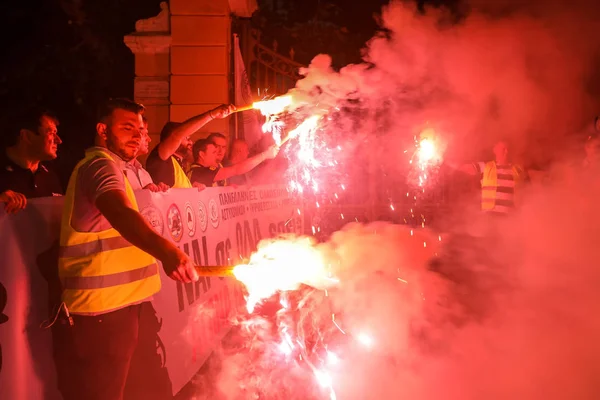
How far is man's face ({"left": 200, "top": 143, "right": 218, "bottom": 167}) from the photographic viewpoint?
6.09 metres

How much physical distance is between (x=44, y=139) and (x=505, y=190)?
6.89m

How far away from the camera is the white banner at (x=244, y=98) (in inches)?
346

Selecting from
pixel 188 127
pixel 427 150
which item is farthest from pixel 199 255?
pixel 427 150

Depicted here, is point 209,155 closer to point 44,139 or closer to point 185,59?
point 44,139

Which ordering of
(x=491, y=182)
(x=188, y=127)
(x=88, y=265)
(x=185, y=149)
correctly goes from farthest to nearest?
1. (x=491, y=182)
2. (x=185, y=149)
3. (x=188, y=127)
4. (x=88, y=265)

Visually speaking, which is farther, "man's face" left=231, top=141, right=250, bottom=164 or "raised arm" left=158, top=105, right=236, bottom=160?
"man's face" left=231, top=141, right=250, bottom=164

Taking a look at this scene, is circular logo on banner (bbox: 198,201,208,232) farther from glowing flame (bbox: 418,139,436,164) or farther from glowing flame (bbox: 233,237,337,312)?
glowing flame (bbox: 418,139,436,164)

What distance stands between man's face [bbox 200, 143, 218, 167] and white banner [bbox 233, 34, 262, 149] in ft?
9.44

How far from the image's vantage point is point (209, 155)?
6.09 m

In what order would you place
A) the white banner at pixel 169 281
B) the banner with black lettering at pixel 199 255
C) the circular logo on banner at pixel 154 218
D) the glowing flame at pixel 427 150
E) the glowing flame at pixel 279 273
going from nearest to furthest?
the white banner at pixel 169 281
the glowing flame at pixel 279 273
the circular logo on banner at pixel 154 218
the banner with black lettering at pixel 199 255
the glowing flame at pixel 427 150

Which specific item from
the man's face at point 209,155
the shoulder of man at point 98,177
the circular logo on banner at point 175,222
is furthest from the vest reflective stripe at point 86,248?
the man's face at point 209,155

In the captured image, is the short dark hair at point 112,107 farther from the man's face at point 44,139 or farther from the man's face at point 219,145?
the man's face at point 219,145

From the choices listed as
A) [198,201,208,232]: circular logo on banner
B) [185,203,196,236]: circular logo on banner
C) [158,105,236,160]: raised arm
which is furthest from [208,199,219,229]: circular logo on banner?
[158,105,236,160]: raised arm

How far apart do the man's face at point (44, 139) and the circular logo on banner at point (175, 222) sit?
0.96 metres
